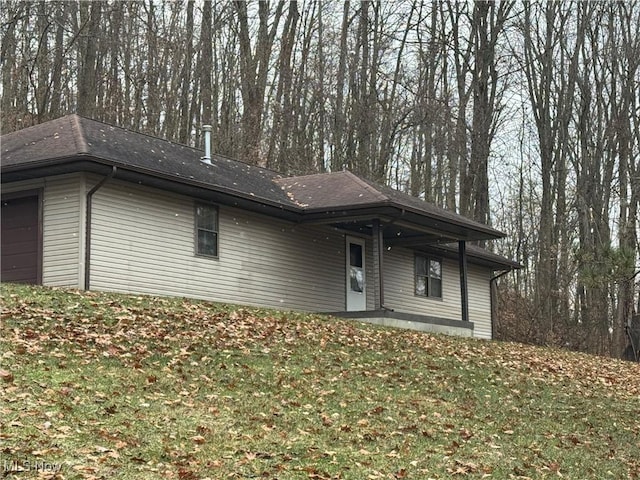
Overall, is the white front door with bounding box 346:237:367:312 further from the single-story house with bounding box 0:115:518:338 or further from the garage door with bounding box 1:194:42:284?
the garage door with bounding box 1:194:42:284

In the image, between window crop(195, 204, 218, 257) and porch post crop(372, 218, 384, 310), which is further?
porch post crop(372, 218, 384, 310)

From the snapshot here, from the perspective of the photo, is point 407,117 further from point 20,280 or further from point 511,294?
point 20,280

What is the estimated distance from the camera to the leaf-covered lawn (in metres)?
9.16

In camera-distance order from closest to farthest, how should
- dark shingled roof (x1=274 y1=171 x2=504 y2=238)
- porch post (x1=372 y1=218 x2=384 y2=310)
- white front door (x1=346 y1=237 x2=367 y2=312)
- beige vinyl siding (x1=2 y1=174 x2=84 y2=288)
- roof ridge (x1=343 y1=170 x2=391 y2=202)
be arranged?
beige vinyl siding (x1=2 y1=174 x2=84 y2=288) → porch post (x1=372 y1=218 x2=384 y2=310) → roof ridge (x1=343 y1=170 x2=391 y2=202) → dark shingled roof (x1=274 y1=171 x2=504 y2=238) → white front door (x1=346 y1=237 x2=367 y2=312)

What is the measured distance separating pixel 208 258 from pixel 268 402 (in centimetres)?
919

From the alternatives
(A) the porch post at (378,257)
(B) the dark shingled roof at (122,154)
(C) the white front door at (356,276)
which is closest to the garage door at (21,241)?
(B) the dark shingled roof at (122,154)

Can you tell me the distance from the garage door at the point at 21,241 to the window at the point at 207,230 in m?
3.36

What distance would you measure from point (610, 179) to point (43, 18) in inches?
826

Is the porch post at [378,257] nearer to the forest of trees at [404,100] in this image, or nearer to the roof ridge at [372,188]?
the roof ridge at [372,188]

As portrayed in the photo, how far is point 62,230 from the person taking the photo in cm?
1823

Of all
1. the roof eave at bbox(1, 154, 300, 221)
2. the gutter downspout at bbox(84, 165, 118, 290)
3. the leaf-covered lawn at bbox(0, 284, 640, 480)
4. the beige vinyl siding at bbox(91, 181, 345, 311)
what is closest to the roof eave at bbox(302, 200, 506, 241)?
the beige vinyl siding at bbox(91, 181, 345, 311)

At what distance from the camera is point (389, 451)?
34.1 feet

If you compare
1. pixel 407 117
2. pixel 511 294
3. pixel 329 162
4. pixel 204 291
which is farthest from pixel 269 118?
pixel 204 291

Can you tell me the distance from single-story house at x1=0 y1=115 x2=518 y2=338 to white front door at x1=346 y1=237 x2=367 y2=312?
41 millimetres
